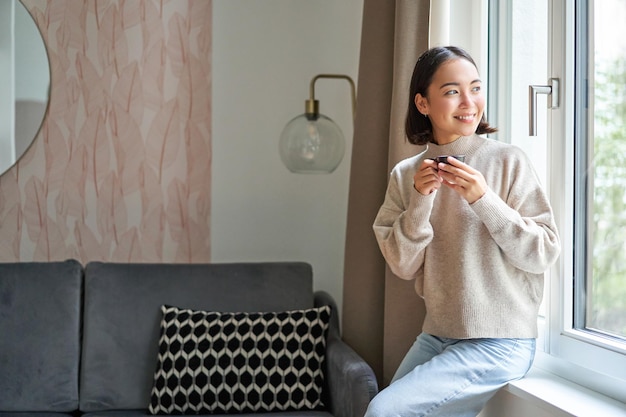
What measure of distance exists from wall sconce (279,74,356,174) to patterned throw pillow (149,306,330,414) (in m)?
0.53

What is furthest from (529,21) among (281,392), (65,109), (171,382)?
(65,109)

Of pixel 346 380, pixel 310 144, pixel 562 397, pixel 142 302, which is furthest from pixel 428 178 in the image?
pixel 142 302

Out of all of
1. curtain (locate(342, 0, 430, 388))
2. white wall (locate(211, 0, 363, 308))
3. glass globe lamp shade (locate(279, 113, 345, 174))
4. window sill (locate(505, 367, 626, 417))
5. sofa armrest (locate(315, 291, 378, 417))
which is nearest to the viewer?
window sill (locate(505, 367, 626, 417))

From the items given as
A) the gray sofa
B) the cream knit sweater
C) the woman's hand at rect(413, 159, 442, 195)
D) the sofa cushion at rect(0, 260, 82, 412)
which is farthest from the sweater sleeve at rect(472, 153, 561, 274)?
the sofa cushion at rect(0, 260, 82, 412)

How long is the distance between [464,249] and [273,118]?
5.14 feet

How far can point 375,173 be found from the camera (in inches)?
102

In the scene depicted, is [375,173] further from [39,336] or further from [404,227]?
[39,336]

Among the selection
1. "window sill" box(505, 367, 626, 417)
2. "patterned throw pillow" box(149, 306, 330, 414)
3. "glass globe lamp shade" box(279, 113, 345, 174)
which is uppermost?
"glass globe lamp shade" box(279, 113, 345, 174)

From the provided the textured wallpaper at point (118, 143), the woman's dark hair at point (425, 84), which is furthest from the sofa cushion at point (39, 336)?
the woman's dark hair at point (425, 84)

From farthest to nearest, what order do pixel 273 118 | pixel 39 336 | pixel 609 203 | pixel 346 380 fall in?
1. pixel 273 118
2. pixel 39 336
3. pixel 346 380
4. pixel 609 203

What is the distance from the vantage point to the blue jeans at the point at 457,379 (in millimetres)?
1687

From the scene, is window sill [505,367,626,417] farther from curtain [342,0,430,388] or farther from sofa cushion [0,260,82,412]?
sofa cushion [0,260,82,412]

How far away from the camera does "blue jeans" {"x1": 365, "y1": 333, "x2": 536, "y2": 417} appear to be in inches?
66.4

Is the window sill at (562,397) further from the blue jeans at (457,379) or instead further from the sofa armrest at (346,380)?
the sofa armrest at (346,380)
